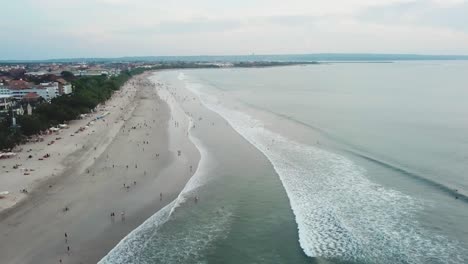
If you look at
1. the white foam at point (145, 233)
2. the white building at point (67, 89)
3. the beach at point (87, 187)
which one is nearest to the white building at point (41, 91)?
the white building at point (67, 89)

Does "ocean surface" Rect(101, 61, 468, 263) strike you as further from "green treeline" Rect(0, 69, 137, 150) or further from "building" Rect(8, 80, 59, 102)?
"building" Rect(8, 80, 59, 102)

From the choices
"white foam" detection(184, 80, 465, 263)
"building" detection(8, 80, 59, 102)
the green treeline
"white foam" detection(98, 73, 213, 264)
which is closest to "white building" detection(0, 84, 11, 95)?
"building" detection(8, 80, 59, 102)

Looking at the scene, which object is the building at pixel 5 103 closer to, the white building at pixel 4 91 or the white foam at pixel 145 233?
the white building at pixel 4 91

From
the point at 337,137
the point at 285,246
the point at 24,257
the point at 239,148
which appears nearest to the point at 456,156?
the point at 337,137

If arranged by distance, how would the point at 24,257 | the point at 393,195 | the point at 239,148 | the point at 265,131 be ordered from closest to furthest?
the point at 24,257, the point at 393,195, the point at 239,148, the point at 265,131

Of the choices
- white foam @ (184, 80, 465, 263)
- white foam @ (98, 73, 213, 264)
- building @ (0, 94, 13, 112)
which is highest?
building @ (0, 94, 13, 112)

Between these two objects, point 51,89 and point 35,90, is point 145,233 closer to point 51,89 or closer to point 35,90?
point 35,90

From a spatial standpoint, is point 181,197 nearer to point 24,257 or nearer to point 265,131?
point 24,257
